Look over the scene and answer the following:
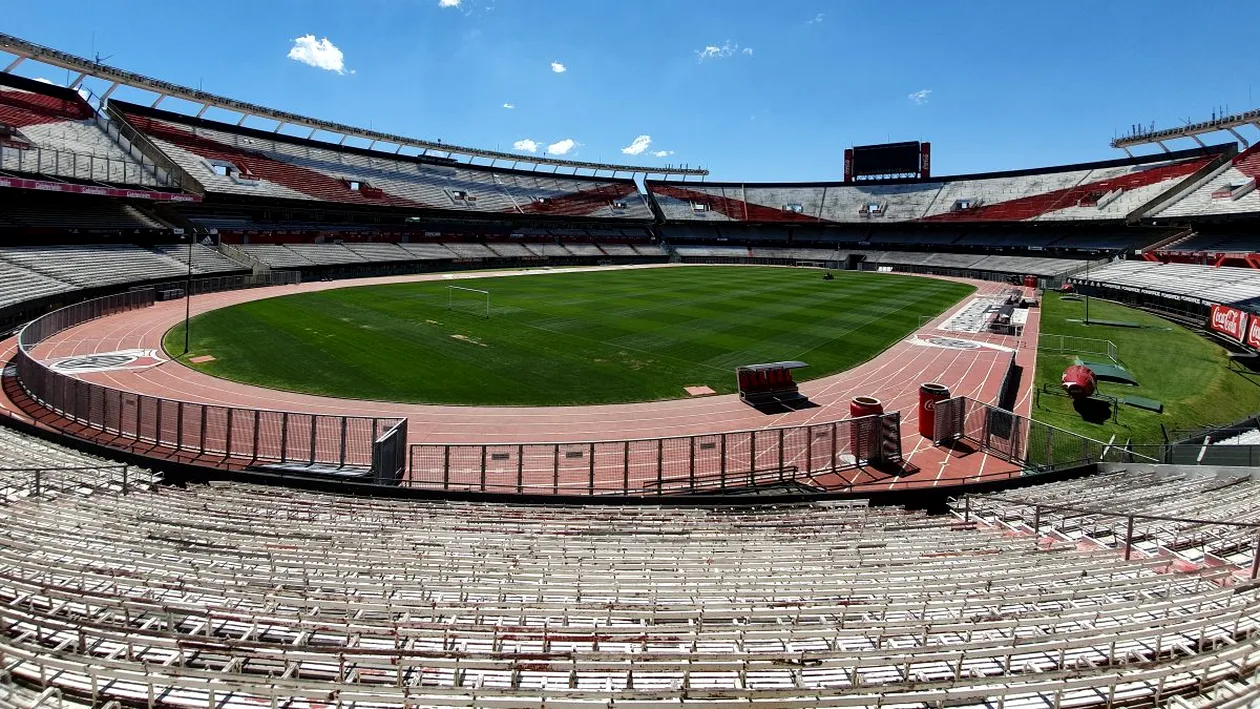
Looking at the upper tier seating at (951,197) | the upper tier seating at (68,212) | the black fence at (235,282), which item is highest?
the upper tier seating at (951,197)

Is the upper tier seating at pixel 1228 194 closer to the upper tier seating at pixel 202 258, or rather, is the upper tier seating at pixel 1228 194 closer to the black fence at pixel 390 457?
the black fence at pixel 390 457

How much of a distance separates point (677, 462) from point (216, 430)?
12.0 meters

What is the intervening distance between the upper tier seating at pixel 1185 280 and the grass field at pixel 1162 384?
5532 millimetres

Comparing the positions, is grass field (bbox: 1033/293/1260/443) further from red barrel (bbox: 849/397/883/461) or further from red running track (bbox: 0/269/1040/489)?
red barrel (bbox: 849/397/883/461)

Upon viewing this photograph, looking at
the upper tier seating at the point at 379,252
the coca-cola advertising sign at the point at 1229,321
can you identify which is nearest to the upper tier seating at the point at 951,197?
the coca-cola advertising sign at the point at 1229,321

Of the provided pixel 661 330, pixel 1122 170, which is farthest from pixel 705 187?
pixel 661 330

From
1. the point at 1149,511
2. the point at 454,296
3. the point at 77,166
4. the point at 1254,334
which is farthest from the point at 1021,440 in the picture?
the point at 77,166

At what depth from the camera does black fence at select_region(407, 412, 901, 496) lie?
14.8 metres

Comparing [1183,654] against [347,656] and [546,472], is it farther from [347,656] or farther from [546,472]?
[546,472]

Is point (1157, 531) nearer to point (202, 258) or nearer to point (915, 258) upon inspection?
point (202, 258)

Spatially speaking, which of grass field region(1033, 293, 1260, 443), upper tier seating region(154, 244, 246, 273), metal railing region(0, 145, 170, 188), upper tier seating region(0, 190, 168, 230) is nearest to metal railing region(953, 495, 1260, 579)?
grass field region(1033, 293, 1260, 443)

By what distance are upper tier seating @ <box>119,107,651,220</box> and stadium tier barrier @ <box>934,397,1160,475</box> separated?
67658 millimetres

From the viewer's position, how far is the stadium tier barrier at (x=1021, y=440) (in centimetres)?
1597

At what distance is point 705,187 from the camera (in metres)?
118
